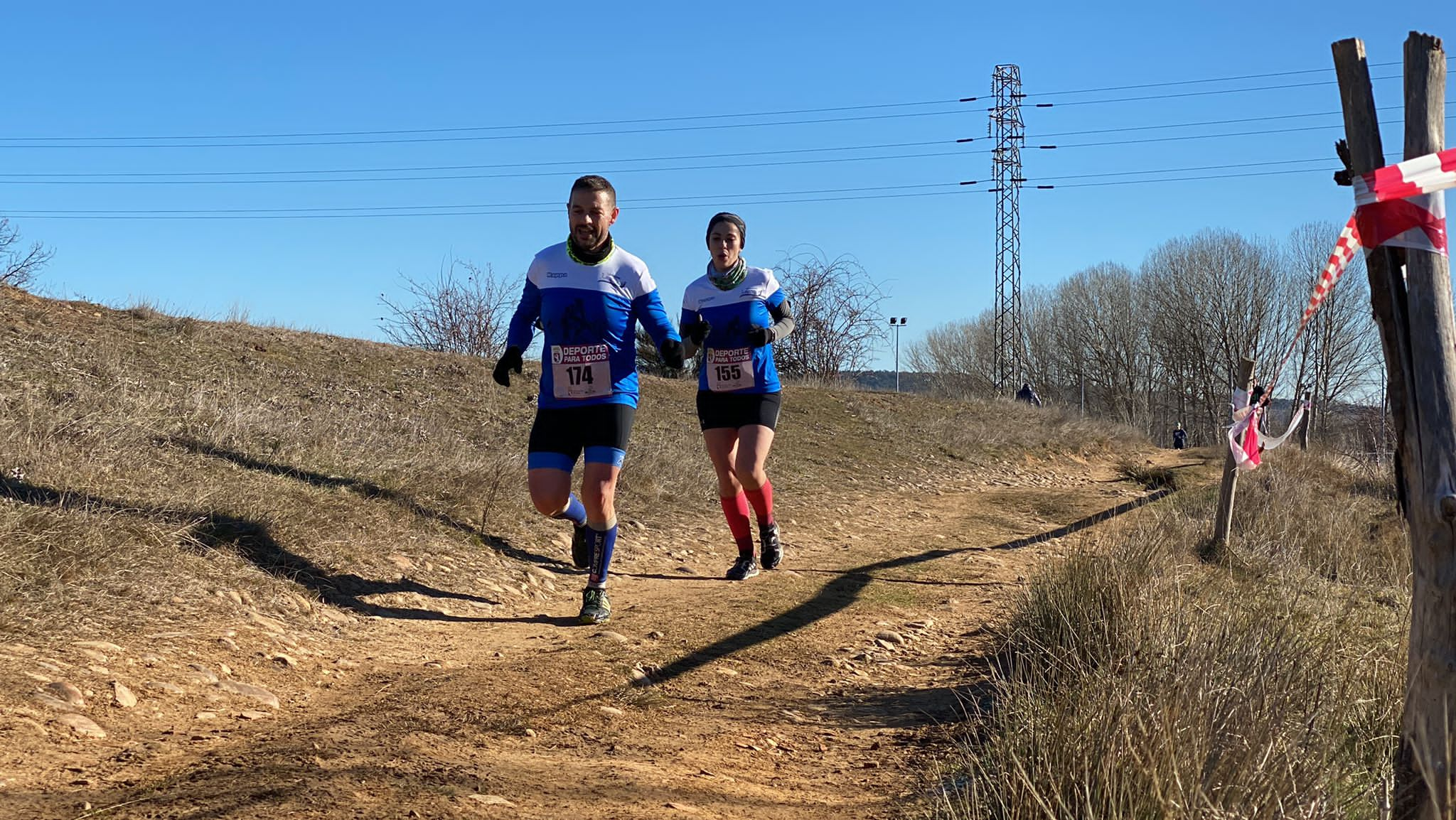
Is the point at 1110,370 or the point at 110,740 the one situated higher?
the point at 1110,370

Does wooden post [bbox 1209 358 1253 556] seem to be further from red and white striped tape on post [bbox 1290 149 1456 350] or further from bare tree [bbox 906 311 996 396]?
bare tree [bbox 906 311 996 396]

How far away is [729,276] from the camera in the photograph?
6738 mm

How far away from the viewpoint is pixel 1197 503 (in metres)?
11.0

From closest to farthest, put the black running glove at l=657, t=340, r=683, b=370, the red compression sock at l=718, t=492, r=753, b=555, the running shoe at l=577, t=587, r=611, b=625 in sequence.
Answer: the running shoe at l=577, t=587, r=611, b=625, the black running glove at l=657, t=340, r=683, b=370, the red compression sock at l=718, t=492, r=753, b=555

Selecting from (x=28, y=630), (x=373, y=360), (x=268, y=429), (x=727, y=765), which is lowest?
(x=727, y=765)

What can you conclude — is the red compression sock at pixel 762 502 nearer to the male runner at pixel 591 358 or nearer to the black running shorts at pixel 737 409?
the black running shorts at pixel 737 409

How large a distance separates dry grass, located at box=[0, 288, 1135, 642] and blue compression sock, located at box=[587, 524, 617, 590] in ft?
2.87

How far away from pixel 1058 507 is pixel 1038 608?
24.3 feet

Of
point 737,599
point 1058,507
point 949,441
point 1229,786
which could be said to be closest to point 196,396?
point 737,599

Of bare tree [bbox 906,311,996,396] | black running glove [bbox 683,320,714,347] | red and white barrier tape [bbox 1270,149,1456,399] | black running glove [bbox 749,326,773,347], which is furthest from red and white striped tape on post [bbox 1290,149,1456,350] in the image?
bare tree [bbox 906,311,996,396]

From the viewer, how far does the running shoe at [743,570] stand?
6699 mm

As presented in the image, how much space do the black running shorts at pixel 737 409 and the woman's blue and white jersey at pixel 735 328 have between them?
4 centimetres

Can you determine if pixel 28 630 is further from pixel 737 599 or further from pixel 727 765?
pixel 737 599

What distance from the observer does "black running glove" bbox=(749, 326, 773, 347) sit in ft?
21.1
